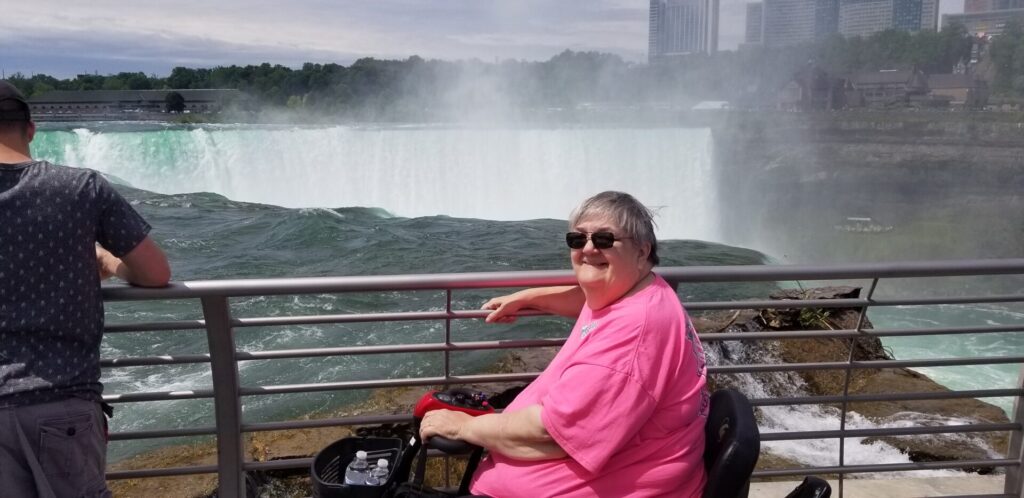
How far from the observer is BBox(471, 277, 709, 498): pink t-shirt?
201 centimetres

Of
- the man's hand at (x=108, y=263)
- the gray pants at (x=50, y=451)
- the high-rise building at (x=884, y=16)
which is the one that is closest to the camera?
the gray pants at (x=50, y=451)

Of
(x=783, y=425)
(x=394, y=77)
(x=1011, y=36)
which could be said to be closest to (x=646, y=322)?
(x=783, y=425)

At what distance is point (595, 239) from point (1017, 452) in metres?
2.16

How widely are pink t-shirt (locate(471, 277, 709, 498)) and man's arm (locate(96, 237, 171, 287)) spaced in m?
1.15

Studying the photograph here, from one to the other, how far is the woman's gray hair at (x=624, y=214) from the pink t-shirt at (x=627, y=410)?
0.55 feet

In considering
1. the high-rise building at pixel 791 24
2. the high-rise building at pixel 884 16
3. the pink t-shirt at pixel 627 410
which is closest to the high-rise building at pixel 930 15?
the high-rise building at pixel 884 16

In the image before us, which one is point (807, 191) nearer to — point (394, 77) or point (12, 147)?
point (394, 77)

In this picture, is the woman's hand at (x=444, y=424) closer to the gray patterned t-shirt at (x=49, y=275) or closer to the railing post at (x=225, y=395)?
the railing post at (x=225, y=395)

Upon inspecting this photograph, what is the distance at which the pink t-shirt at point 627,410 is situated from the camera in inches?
79.0

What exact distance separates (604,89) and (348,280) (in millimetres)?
41038

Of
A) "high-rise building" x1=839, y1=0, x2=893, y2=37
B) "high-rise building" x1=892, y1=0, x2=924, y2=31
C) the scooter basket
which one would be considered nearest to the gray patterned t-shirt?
the scooter basket

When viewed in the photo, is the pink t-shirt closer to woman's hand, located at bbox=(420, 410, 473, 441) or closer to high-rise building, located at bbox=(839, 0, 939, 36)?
woman's hand, located at bbox=(420, 410, 473, 441)

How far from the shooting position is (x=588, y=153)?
84.7ft

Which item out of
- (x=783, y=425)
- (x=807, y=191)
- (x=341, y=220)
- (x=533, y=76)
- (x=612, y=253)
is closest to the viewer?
(x=612, y=253)
